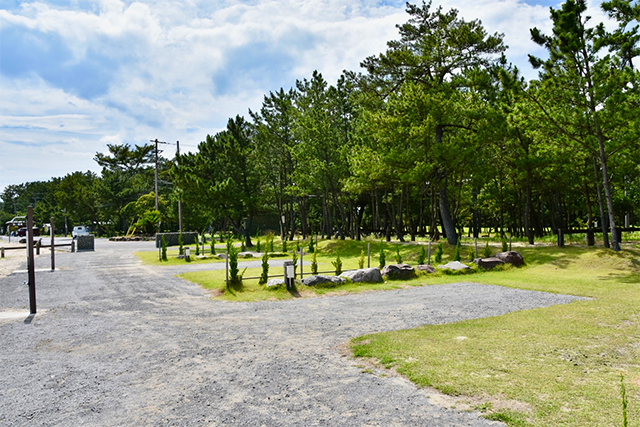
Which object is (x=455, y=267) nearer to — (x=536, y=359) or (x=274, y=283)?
(x=274, y=283)

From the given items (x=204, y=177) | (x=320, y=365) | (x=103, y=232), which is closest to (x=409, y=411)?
(x=320, y=365)

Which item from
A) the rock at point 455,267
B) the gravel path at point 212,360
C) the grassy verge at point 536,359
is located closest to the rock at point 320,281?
the gravel path at point 212,360

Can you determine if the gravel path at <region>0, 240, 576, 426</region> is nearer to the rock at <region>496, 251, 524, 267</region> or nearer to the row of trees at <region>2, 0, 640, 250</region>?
the rock at <region>496, 251, 524, 267</region>

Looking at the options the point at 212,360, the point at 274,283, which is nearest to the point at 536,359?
the point at 212,360

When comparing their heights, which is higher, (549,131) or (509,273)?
(549,131)

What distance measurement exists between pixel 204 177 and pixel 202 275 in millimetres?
18853

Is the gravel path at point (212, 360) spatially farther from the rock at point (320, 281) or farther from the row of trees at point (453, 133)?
the row of trees at point (453, 133)

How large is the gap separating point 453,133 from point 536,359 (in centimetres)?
2106

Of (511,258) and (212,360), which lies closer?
(212,360)

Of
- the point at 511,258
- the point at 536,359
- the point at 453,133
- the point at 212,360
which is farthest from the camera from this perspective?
the point at 453,133

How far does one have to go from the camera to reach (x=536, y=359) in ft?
17.0

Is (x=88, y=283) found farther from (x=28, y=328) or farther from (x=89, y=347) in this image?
(x=89, y=347)

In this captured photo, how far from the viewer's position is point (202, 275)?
47.9 feet

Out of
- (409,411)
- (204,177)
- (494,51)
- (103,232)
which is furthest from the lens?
(103,232)
